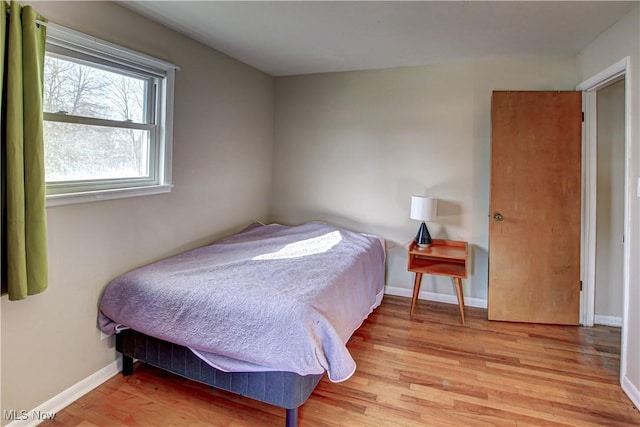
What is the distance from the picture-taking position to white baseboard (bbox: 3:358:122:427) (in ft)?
5.98

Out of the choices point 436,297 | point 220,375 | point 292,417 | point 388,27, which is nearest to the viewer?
point 292,417

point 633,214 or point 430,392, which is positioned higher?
point 633,214

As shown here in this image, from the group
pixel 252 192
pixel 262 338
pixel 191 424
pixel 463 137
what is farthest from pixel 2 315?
pixel 463 137

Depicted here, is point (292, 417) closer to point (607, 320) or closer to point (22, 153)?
point (22, 153)

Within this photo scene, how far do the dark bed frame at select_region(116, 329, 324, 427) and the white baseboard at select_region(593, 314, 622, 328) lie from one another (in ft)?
8.44

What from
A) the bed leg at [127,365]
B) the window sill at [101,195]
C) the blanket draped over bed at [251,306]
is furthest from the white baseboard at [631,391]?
the window sill at [101,195]

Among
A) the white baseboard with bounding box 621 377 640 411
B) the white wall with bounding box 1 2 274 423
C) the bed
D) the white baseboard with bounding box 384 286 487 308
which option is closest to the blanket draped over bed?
the bed

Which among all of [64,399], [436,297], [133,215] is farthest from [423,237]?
[64,399]

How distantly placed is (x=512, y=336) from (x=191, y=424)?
2.36 metres

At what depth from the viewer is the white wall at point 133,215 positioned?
188 centimetres

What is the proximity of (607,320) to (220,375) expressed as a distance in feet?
10.2

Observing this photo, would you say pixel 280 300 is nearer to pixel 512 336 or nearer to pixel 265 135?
pixel 512 336

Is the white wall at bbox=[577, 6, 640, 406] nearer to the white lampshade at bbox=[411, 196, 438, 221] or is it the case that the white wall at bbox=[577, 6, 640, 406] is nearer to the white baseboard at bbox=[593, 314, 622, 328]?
the white baseboard at bbox=[593, 314, 622, 328]

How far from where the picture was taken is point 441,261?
11.3ft
